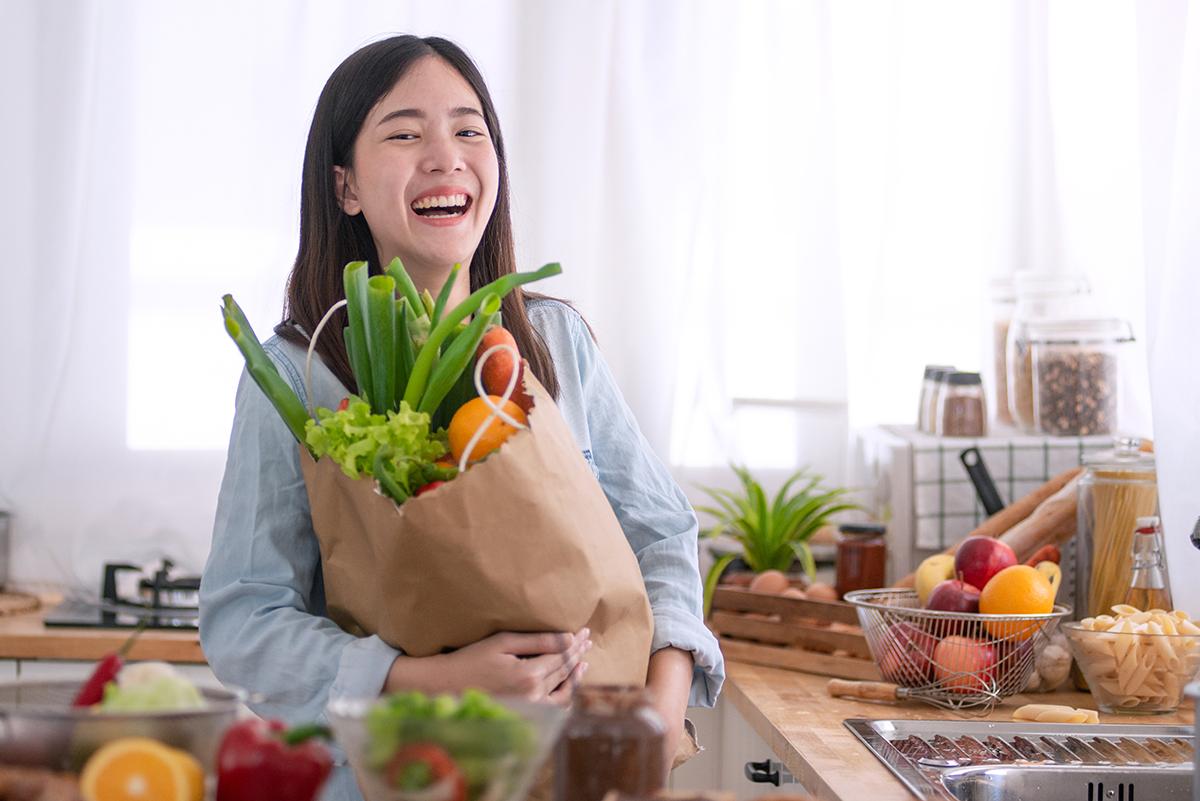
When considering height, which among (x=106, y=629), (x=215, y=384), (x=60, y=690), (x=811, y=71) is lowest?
(x=106, y=629)

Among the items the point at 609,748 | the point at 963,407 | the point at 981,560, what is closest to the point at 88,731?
the point at 609,748

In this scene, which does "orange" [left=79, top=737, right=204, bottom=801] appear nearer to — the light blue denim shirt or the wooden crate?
the light blue denim shirt

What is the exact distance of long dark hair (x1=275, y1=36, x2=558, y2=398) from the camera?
1.56 metres

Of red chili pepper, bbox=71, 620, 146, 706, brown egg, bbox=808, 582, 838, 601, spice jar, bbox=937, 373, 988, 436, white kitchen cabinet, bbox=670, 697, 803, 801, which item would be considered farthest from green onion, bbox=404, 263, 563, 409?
spice jar, bbox=937, 373, 988, 436

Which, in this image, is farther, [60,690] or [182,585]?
[182,585]

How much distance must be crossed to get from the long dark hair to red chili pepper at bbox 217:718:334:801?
29.2 inches

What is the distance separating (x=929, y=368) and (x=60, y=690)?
2025 mm

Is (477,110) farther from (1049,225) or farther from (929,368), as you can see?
(1049,225)

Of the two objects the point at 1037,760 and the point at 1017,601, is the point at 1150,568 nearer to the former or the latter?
the point at 1017,601

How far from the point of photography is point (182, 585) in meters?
2.57

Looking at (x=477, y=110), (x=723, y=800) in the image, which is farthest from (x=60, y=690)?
(x=477, y=110)

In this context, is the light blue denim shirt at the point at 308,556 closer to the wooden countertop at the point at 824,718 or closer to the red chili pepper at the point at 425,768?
the wooden countertop at the point at 824,718

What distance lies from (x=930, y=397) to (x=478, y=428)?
66.2 inches

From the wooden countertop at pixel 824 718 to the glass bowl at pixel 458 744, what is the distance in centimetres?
66
